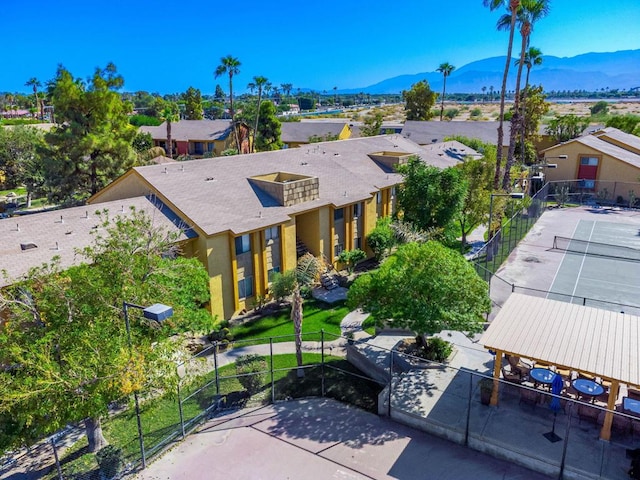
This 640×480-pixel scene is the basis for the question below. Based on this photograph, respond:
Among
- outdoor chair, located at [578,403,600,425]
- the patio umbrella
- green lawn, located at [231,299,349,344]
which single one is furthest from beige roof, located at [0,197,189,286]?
outdoor chair, located at [578,403,600,425]

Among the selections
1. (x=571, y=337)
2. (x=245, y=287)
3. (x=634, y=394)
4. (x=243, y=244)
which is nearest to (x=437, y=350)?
(x=571, y=337)

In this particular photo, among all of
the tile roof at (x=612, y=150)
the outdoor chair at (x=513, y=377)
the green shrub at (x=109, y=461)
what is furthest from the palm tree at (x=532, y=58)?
the green shrub at (x=109, y=461)

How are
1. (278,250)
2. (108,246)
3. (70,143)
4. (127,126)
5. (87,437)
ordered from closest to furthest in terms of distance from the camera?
(108,246) → (87,437) → (278,250) → (70,143) → (127,126)

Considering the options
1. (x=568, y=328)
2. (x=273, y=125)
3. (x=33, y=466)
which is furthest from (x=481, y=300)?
(x=273, y=125)

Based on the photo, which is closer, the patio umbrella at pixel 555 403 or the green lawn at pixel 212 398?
the patio umbrella at pixel 555 403

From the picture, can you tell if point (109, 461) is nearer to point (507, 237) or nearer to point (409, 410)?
point (409, 410)

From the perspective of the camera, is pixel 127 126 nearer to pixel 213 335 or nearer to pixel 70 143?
pixel 70 143

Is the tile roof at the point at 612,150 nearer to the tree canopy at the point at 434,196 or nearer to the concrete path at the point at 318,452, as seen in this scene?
the tree canopy at the point at 434,196
